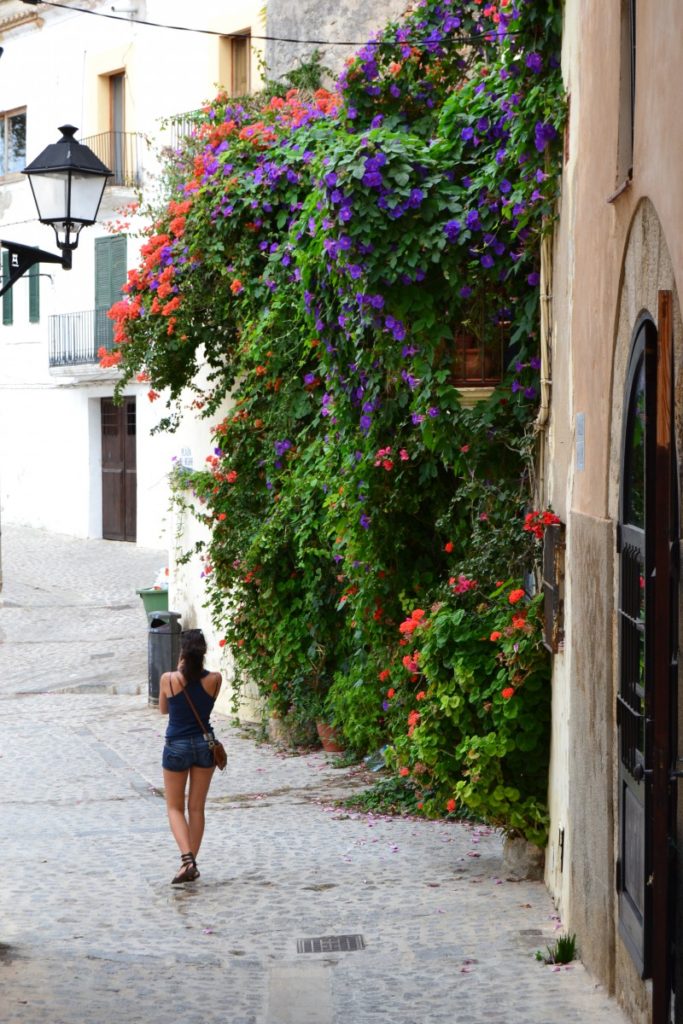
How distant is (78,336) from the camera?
2919cm

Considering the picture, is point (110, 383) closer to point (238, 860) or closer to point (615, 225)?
point (238, 860)

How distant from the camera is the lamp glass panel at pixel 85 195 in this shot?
10.8 m

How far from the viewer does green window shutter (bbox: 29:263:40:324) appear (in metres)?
30.4

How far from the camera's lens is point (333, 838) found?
9.58 metres

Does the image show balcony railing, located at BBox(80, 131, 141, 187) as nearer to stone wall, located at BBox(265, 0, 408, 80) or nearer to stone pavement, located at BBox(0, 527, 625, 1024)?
stone wall, located at BBox(265, 0, 408, 80)

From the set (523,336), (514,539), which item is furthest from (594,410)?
(523,336)

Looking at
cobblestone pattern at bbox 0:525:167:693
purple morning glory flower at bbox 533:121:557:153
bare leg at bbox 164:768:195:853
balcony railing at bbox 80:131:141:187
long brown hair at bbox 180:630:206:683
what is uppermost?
balcony railing at bbox 80:131:141:187

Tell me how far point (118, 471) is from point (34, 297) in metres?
4.46

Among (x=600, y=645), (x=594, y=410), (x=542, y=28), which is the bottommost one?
(x=600, y=645)

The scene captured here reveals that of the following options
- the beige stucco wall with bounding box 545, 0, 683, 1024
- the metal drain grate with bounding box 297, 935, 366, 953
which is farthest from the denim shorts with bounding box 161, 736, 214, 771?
the beige stucco wall with bounding box 545, 0, 683, 1024

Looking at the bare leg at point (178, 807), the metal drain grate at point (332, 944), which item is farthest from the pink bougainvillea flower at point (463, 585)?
the metal drain grate at point (332, 944)

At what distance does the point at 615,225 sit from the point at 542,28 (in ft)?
8.83

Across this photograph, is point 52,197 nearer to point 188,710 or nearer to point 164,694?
point 164,694

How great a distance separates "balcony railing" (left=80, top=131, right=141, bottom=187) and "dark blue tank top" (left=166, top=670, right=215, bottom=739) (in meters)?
20.1
